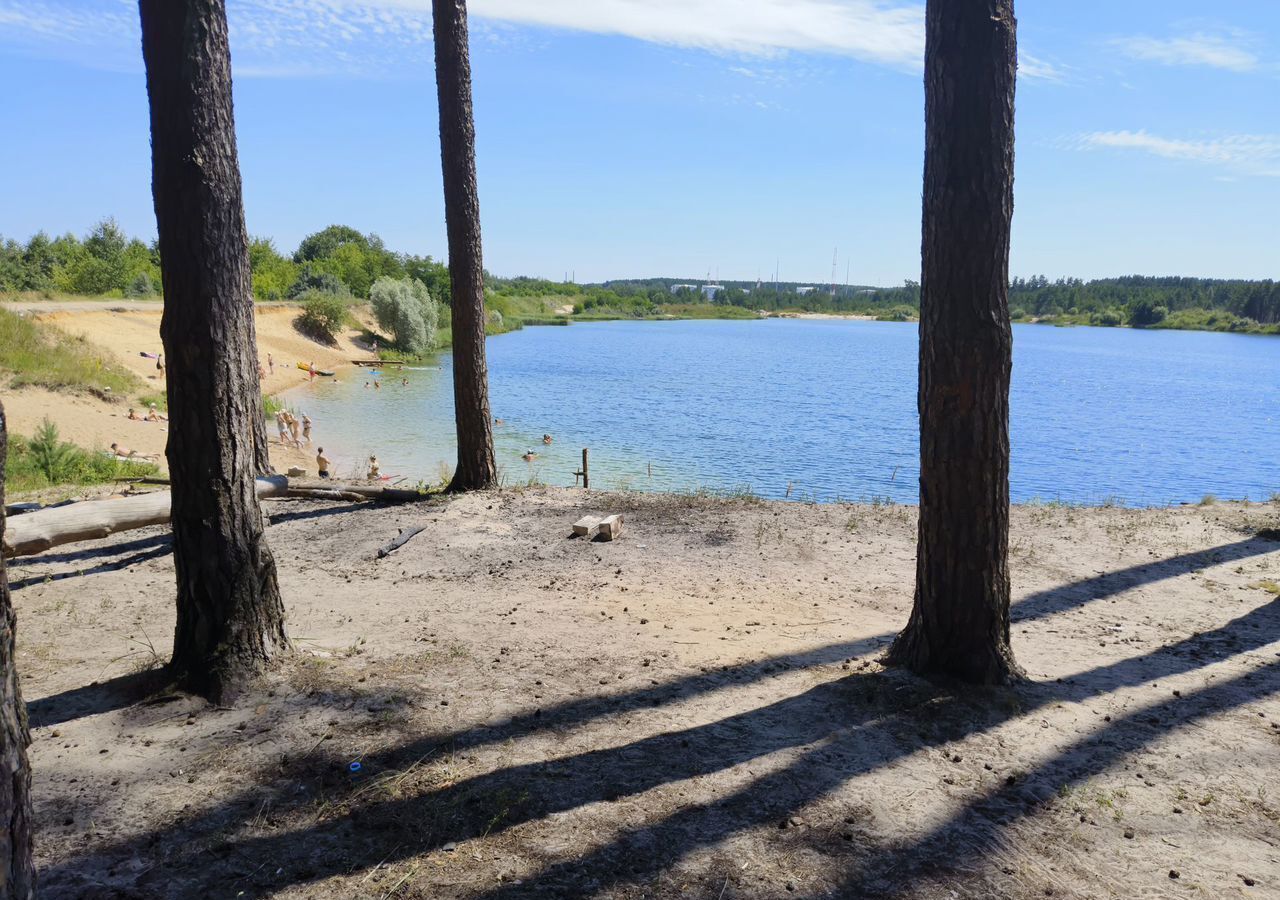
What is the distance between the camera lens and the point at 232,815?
3.61 metres

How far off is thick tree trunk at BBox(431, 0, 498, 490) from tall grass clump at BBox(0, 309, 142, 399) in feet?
48.4

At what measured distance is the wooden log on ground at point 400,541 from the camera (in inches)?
330

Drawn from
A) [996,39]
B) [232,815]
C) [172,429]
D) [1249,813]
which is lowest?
[1249,813]

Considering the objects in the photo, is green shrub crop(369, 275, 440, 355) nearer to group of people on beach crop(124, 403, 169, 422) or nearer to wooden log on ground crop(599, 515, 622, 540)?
group of people on beach crop(124, 403, 169, 422)

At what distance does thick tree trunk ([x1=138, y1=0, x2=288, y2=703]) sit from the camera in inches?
180

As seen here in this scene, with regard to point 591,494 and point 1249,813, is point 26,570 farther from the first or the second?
point 1249,813

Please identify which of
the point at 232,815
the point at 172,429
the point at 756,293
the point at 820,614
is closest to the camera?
the point at 232,815

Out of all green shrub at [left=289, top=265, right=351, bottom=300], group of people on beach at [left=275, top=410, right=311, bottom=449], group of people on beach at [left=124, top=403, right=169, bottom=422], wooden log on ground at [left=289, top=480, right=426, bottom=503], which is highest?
green shrub at [left=289, top=265, right=351, bottom=300]

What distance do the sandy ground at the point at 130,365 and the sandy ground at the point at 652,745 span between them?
1175cm

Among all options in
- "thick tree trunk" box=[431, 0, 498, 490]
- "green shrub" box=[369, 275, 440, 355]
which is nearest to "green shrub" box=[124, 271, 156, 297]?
"green shrub" box=[369, 275, 440, 355]

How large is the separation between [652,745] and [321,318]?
171ft

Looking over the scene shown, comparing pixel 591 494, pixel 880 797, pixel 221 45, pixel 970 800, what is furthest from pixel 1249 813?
pixel 591 494

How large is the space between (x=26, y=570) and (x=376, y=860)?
21.0 ft

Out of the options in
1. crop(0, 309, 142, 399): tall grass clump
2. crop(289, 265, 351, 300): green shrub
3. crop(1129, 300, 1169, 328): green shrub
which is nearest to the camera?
crop(0, 309, 142, 399): tall grass clump
